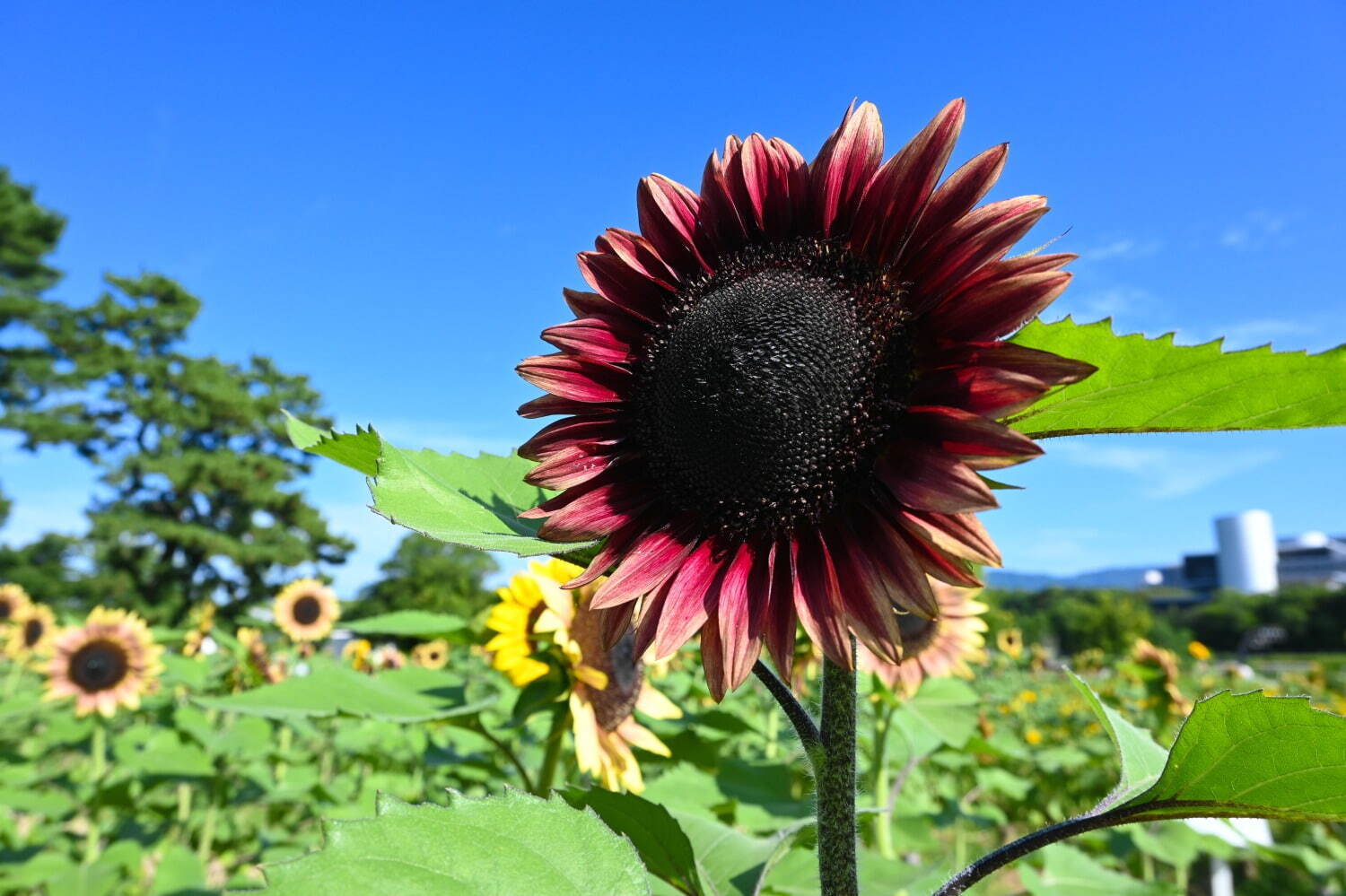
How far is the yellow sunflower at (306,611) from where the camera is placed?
6172 millimetres

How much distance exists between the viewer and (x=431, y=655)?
5324mm

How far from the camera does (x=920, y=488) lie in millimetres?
642

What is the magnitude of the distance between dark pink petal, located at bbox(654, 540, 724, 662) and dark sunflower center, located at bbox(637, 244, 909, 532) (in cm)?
4

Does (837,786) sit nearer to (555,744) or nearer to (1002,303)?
(1002,303)

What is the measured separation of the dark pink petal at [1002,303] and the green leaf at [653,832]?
551 mm

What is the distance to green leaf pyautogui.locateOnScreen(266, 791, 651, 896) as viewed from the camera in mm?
572

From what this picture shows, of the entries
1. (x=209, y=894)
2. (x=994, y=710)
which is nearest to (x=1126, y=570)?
(x=994, y=710)

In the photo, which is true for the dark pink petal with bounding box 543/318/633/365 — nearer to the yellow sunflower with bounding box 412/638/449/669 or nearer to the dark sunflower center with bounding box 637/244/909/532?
the dark sunflower center with bounding box 637/244/909/532

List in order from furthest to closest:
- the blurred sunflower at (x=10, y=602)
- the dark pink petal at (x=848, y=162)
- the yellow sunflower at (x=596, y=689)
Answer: the blurred sunflower at (x=10, y=602), the yellow sunflower at (x=596, y=689), the dark pink petal at (x=848, y=162)

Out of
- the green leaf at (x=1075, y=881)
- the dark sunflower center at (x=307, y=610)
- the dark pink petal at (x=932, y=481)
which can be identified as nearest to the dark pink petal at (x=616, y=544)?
the dark pink petal at (x=932, y=481)

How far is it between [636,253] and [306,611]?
6.28m

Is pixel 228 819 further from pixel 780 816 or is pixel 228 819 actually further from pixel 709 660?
pixel 709 660

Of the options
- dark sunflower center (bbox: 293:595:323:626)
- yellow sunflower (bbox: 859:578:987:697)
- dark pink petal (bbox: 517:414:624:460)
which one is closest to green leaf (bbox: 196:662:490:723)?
dark pink petal (bbox: 517:414:624:460)

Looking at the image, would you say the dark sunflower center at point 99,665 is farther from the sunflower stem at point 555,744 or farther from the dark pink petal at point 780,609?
the dark pink petal at point 780,609
